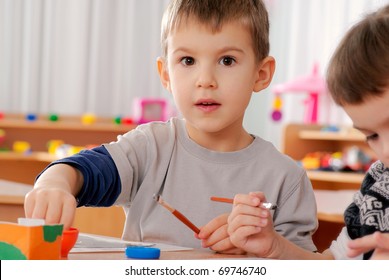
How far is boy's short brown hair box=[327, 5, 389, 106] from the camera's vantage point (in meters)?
0.89

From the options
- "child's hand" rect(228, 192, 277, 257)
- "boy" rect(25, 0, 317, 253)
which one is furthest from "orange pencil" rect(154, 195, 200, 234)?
"boy" rect(25, 0, 317, 253)

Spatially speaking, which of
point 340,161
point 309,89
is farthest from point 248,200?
point 309,89

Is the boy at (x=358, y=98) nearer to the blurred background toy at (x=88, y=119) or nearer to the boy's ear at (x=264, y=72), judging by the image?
the boy's ear at (x=264, y=72)

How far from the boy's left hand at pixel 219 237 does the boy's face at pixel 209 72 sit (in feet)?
0.74

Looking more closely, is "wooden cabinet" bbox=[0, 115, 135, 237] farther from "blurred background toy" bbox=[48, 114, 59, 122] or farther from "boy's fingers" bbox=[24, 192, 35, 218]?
"boy's fingers" bbox=[24, 192, 35, 218]

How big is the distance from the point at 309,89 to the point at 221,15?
10.5ft

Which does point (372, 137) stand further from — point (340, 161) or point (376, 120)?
point (340, 161)

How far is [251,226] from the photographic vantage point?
0.94 m

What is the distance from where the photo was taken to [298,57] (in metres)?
4.89

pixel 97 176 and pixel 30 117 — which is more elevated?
pixel 97 176

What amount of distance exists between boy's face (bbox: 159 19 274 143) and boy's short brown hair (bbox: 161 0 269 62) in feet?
0.04

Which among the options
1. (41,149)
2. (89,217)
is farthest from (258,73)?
(41,149)

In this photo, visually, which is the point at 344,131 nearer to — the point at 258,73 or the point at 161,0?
the point at 161,0
